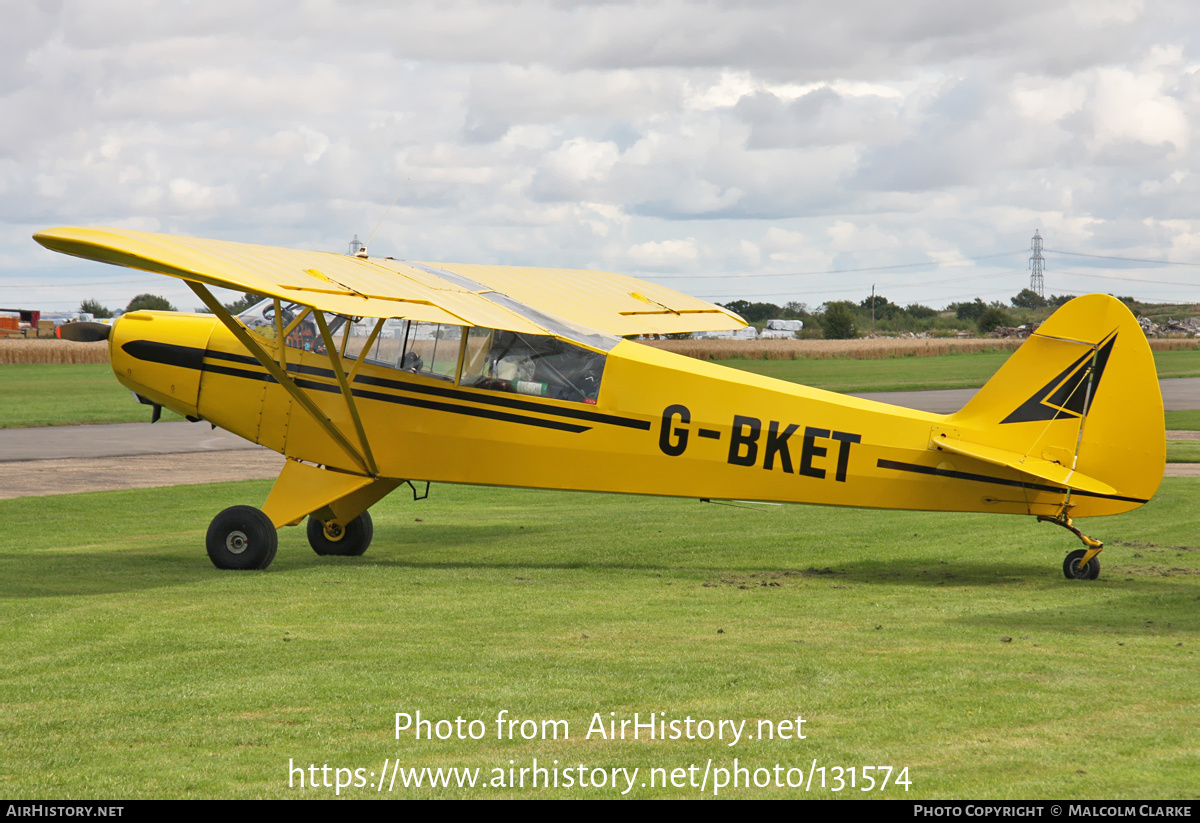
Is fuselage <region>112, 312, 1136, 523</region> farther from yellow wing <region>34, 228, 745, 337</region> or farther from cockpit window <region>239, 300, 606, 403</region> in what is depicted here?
yellow wing <region>34, 228, 745, 337</region>

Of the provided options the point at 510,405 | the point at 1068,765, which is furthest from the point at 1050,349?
the point at 1068,765

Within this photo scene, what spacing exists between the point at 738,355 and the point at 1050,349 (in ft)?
203

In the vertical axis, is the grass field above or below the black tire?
above

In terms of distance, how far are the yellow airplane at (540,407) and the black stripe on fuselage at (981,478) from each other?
0.02 m

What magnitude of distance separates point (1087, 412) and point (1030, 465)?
624 mm

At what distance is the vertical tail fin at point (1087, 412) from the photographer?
895cm

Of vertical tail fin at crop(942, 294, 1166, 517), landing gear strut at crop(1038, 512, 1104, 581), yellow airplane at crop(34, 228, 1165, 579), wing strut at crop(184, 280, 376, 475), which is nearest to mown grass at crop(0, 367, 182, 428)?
yellow airplane at crop(34, 228, 1165, 579)

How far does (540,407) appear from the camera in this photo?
10.1 metres

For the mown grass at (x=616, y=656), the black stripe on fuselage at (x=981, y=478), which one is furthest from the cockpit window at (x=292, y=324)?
the black stripe on fuselage at (x=981, y=478)

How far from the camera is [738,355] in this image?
70.7 meters

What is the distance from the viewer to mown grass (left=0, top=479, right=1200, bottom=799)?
4.66m

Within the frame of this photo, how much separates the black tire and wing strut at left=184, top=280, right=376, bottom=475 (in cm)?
100

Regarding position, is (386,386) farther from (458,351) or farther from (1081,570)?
(1081,570)

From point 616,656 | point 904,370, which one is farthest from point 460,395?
point 904,370
